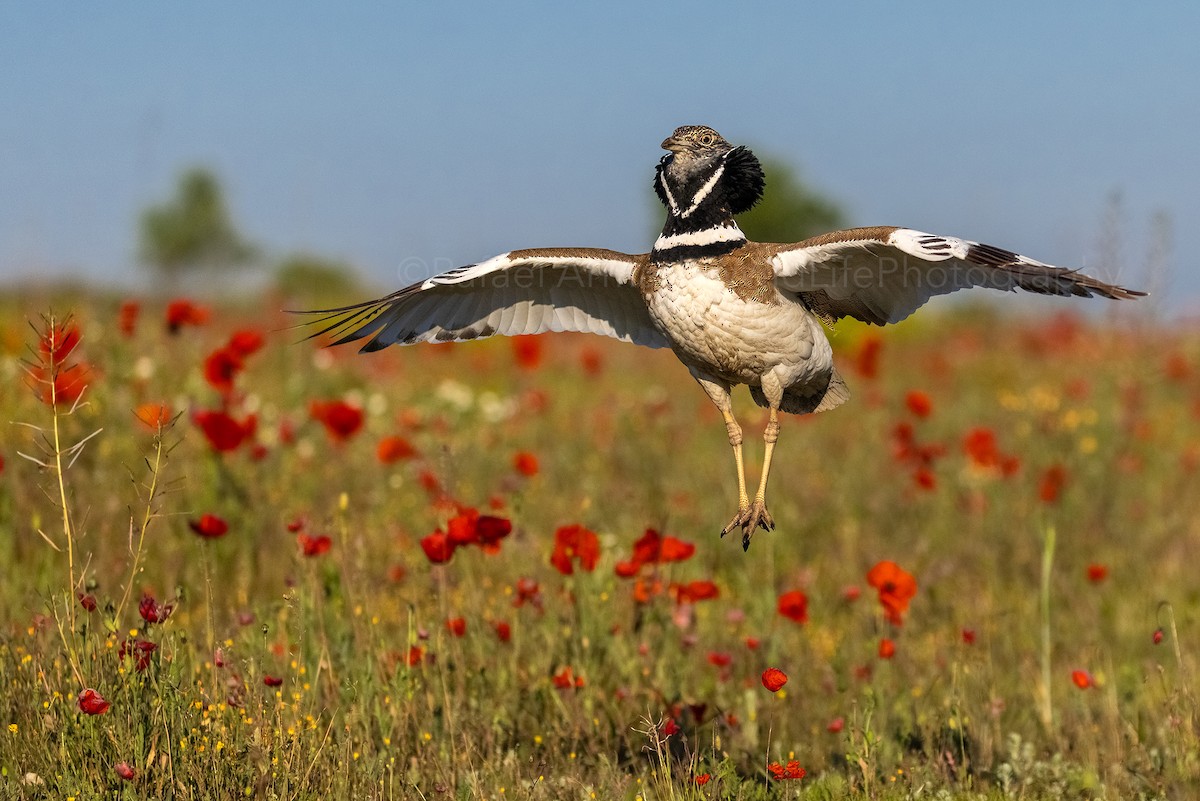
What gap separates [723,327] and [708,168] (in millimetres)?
422

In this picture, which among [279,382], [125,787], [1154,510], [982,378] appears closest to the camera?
[125,787]

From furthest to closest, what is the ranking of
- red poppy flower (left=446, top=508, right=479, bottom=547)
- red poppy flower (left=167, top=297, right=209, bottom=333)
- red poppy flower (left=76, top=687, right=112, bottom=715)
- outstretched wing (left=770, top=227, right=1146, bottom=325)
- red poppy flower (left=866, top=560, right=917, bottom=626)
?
red poppy flower (left=167, top=297, right=209, bottom=333), red poppy flower (left=866, top=560, right=917, bottom=626), red poppy flower (left=446, top=508, right=479, bottom=547), red poppy flower (left=76, top=687, right=112, bottom=715), outstretched wing (left=770, top=227, right=1146, bottom=325)

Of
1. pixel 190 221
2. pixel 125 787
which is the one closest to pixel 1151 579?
pixel 125 787

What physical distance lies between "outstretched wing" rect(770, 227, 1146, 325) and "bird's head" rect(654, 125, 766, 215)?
0.79ft

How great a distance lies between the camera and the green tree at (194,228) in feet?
210

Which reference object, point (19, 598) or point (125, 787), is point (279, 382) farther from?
point (125, 787)

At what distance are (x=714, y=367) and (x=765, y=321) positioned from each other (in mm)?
194

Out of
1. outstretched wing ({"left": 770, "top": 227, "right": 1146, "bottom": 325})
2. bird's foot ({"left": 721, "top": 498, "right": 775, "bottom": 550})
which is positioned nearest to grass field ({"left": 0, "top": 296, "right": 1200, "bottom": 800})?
bird's foot ({"left": 721, "top": 498, "right": 775, "bottom": 550})

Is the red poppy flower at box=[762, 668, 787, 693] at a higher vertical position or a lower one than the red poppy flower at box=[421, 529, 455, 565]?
lower

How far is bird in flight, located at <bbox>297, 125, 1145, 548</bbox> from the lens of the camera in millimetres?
3188

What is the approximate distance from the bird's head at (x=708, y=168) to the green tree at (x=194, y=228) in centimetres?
6108

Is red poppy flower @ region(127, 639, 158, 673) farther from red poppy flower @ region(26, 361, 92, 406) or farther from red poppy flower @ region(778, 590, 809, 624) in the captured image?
red poppy flower @ region(778, 590, 809, 624)

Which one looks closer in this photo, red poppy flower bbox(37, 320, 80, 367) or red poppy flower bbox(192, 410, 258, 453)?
red poppy flower bbox(37, 320, 80, 367)

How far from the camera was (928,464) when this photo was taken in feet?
21.9
